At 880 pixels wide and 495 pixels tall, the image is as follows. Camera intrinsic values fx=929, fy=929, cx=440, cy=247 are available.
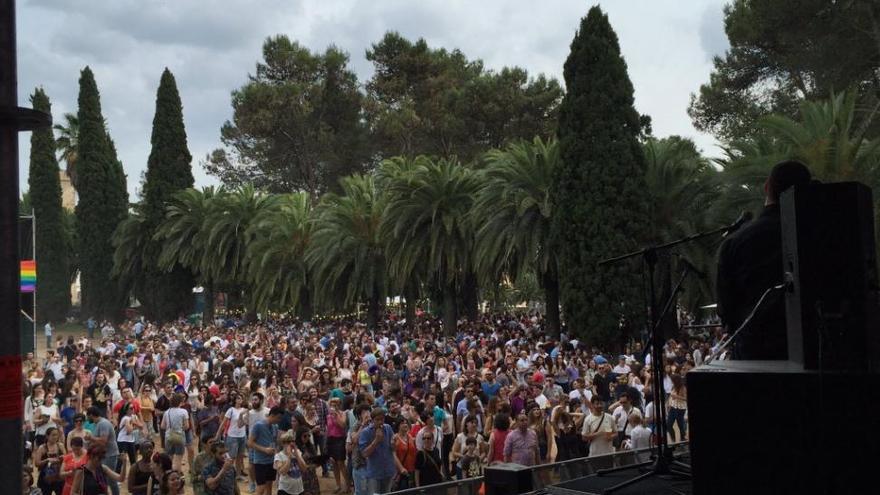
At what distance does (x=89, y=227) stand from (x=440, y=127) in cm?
2374

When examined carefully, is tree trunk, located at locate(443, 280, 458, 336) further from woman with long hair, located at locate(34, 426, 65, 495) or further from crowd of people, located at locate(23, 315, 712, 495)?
woman with long hair, located at locate(34, 426, 65, 495)

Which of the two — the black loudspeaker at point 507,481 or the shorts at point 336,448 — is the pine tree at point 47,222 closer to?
the shorts at point 336,448

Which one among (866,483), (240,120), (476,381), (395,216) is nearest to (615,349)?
(395,216)

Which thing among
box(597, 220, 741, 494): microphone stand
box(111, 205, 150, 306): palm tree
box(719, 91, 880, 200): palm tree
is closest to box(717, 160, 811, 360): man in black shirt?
box(597, 220, 741, 494): microphone stand

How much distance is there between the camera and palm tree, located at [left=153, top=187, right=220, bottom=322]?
4894cm

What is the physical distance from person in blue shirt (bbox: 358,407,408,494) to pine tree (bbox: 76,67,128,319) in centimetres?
5218

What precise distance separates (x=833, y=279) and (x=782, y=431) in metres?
0.51

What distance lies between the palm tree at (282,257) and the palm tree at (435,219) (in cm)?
832

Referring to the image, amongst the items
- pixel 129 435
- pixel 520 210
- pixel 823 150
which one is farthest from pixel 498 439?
pixel 520 210

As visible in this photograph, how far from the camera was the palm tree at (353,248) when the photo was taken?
124 ft

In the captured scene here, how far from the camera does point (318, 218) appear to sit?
40.1m

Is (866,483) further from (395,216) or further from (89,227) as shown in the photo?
(89,227)

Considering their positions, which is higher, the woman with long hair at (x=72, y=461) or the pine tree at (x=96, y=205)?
the pine tree at (x=96, y=205)

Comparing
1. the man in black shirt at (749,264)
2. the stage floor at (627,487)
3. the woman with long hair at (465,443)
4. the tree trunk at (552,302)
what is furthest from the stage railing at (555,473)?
the tree trunk at (552,302)
